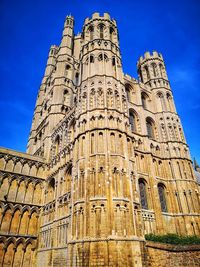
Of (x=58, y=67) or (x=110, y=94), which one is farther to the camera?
(x=58, y=67)

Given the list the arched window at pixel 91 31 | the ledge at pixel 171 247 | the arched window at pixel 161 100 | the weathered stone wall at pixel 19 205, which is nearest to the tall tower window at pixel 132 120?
the arched window at pixel 161 100

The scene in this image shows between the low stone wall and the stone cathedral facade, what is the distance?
0.34 m

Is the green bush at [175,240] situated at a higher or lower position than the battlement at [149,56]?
lower

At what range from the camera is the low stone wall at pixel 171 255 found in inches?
497

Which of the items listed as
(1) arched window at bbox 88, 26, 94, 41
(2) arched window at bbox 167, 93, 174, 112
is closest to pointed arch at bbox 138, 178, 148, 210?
(2) arched window at bbox 167, 93, 174, 112

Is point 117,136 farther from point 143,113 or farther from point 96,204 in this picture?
point 143,113

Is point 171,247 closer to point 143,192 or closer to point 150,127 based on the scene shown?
point 143,192

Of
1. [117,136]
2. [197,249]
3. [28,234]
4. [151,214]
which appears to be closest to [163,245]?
[197,249]

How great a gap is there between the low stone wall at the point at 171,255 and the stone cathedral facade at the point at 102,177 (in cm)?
34

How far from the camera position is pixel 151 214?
62.1ft

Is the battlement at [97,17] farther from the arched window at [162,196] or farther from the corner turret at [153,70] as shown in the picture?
the arched window at [162,196]

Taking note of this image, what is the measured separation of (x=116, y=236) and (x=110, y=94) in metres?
12.5

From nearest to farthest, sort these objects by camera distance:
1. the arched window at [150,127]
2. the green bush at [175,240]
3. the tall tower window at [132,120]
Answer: the green bush at [175,240]
the tall tower window at [132,120]
the arched window at [150,127]

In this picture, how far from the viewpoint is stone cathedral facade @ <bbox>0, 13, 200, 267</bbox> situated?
46.9 feet
